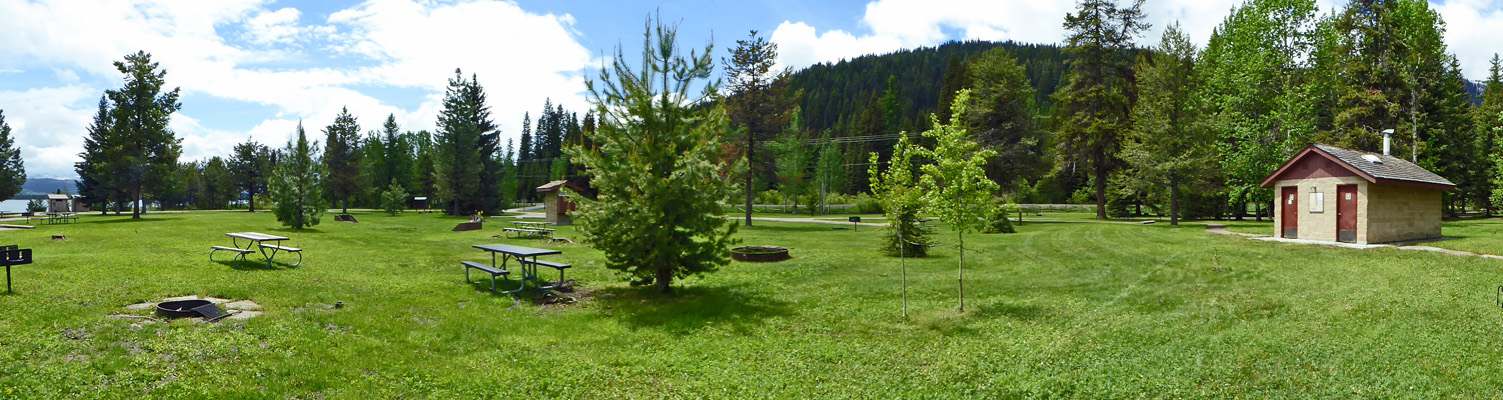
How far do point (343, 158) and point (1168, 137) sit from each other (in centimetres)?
6956

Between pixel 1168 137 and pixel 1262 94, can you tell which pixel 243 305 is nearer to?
pixel 1168 137

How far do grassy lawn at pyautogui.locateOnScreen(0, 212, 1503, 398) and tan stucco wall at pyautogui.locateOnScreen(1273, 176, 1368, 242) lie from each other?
649cm

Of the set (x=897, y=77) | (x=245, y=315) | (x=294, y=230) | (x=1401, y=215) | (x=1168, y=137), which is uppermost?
(x=897, y=77)

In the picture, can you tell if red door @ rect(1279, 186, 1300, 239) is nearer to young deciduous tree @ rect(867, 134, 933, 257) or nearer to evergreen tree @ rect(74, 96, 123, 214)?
young deciduous tree @ rect(867, 134, 933, 257)

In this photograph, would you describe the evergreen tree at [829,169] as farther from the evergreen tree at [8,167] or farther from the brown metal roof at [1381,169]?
the evergreen tree at [8,167]

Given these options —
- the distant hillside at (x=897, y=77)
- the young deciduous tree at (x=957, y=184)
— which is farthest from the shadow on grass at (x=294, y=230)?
the distant hillside at (x=897, y=77)

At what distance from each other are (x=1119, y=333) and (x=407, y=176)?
8027 centimetres

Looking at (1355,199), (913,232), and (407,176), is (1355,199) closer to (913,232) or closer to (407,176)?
(913,232)

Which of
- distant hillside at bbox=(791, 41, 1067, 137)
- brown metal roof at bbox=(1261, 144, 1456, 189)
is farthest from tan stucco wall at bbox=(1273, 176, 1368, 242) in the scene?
distant hillside at bbox=(791, 41, 1067, 137)

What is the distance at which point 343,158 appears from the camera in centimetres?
6675

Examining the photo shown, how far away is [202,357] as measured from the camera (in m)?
6.82

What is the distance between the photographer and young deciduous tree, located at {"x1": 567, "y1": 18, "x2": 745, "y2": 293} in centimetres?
1095

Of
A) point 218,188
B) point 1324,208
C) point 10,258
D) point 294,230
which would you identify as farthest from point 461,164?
point 1324,208

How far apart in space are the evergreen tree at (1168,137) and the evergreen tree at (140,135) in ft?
177
